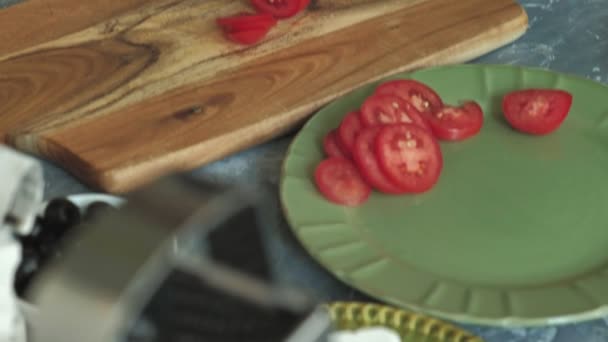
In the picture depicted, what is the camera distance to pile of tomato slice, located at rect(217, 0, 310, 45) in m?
1.15

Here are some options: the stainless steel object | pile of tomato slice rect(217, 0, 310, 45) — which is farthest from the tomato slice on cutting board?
Result: the stainless steel object

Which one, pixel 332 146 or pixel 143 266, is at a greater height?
pixel 143 266

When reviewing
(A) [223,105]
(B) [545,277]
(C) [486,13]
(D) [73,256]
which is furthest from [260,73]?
(D) [73,256]

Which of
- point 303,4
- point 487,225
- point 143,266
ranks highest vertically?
point 143,266

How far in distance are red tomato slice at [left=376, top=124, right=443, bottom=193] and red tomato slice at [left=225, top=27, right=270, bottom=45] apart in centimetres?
33

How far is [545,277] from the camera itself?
0.79 m

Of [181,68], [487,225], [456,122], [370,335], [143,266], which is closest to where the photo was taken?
[143,266]

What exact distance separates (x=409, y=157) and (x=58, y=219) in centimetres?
35

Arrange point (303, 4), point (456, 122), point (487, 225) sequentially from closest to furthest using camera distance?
1. point (487, 225)
2. point (456, 122)
3. point (303, 4)

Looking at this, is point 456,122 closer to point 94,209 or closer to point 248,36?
point 248,36

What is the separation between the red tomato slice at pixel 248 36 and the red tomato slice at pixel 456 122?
0.30 m

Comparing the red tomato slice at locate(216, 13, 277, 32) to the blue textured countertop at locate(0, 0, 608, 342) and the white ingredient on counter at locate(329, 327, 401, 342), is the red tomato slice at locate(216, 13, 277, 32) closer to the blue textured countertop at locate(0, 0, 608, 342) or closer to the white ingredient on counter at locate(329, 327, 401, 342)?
the blue textured countertop at locate(0, 0, 608, 342)

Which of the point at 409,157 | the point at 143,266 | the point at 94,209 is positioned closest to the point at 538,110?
the point at 409,157

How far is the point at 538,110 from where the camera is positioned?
0.97m
